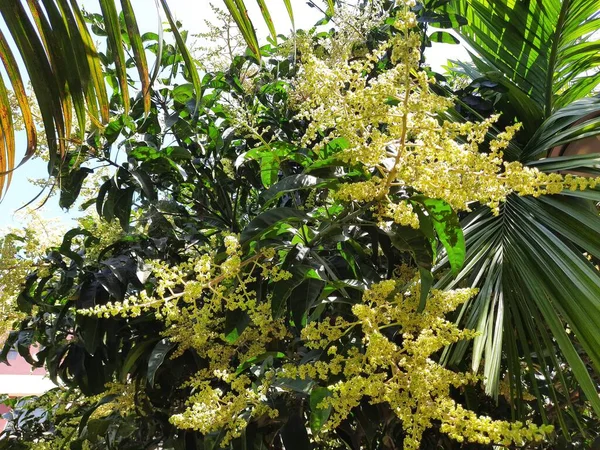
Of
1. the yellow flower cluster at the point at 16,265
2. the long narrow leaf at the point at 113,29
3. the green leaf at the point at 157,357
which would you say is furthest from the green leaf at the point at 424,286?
the yellow flower cluster at the point at 16,265

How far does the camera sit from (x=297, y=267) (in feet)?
4.28

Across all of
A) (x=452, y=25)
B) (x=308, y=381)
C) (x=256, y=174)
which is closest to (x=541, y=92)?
(x=452, y=25)

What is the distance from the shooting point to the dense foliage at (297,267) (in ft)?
3.61

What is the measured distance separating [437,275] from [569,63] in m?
1.07

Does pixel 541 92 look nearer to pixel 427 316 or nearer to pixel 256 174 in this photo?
pixel 256 174

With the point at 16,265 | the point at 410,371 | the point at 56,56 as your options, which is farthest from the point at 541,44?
the point at 16,265

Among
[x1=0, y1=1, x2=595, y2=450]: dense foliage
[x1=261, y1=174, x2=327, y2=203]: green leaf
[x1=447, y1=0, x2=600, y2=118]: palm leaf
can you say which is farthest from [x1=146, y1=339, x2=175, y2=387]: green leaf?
[x1=447, y1=0, x2=600, y2=118]: palm leaf

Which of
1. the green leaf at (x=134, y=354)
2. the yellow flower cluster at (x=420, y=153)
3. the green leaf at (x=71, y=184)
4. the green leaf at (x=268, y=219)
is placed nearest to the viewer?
the yellow flower cluster at (x=420, y=153)

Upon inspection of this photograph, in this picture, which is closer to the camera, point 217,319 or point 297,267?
point 297,267

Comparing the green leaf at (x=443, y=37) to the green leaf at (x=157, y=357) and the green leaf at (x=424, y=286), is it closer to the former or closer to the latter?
the green leaf at (x=424, y=286)

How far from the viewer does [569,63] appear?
210 cm

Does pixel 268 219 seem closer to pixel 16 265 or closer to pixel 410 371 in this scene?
pixel 410 371

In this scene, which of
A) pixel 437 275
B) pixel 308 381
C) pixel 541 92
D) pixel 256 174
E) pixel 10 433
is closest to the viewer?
pixel 308 381

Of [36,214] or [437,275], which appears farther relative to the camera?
[36,214]
